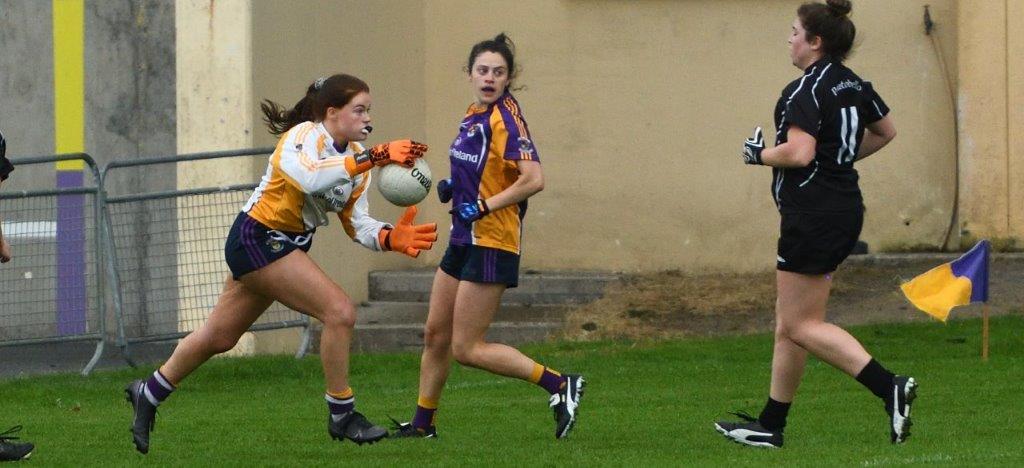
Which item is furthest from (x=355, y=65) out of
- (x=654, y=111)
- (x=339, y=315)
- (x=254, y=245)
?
(x=339, y=315)

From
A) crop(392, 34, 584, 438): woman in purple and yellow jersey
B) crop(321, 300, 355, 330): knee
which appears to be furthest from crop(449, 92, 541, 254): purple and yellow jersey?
crop(321, 300, 355, 330): knee

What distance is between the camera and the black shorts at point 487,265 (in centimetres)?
830

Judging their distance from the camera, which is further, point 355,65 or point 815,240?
point 355,65

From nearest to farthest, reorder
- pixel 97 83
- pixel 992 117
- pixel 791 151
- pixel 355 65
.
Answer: pixel 791 151 < pixel 97 83 < pixel 355 65 < pixel 992 117

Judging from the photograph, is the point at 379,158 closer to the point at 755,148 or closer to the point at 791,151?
the point at 755,148

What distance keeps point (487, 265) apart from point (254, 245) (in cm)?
112

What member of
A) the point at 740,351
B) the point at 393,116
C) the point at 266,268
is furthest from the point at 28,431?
the point at 393,116

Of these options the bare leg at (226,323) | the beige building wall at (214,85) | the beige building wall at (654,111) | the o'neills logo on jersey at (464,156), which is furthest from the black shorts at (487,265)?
the beige building wall at (654,111)

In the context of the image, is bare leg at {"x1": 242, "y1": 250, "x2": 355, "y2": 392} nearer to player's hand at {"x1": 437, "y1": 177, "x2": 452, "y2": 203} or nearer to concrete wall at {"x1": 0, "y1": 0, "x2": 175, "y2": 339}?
player's hand at {"x1": 437, "y1": 177, "x2": 452, "y2": 203}

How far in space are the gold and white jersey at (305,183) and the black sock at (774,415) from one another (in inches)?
76.3

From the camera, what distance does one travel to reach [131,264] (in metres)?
13.3

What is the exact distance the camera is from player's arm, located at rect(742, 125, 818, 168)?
746cm

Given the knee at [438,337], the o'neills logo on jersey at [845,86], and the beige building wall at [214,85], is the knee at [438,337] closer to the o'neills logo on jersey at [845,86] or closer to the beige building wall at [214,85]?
the o'neills logo on jersey at [845,86]

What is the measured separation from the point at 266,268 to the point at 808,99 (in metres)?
2.48
